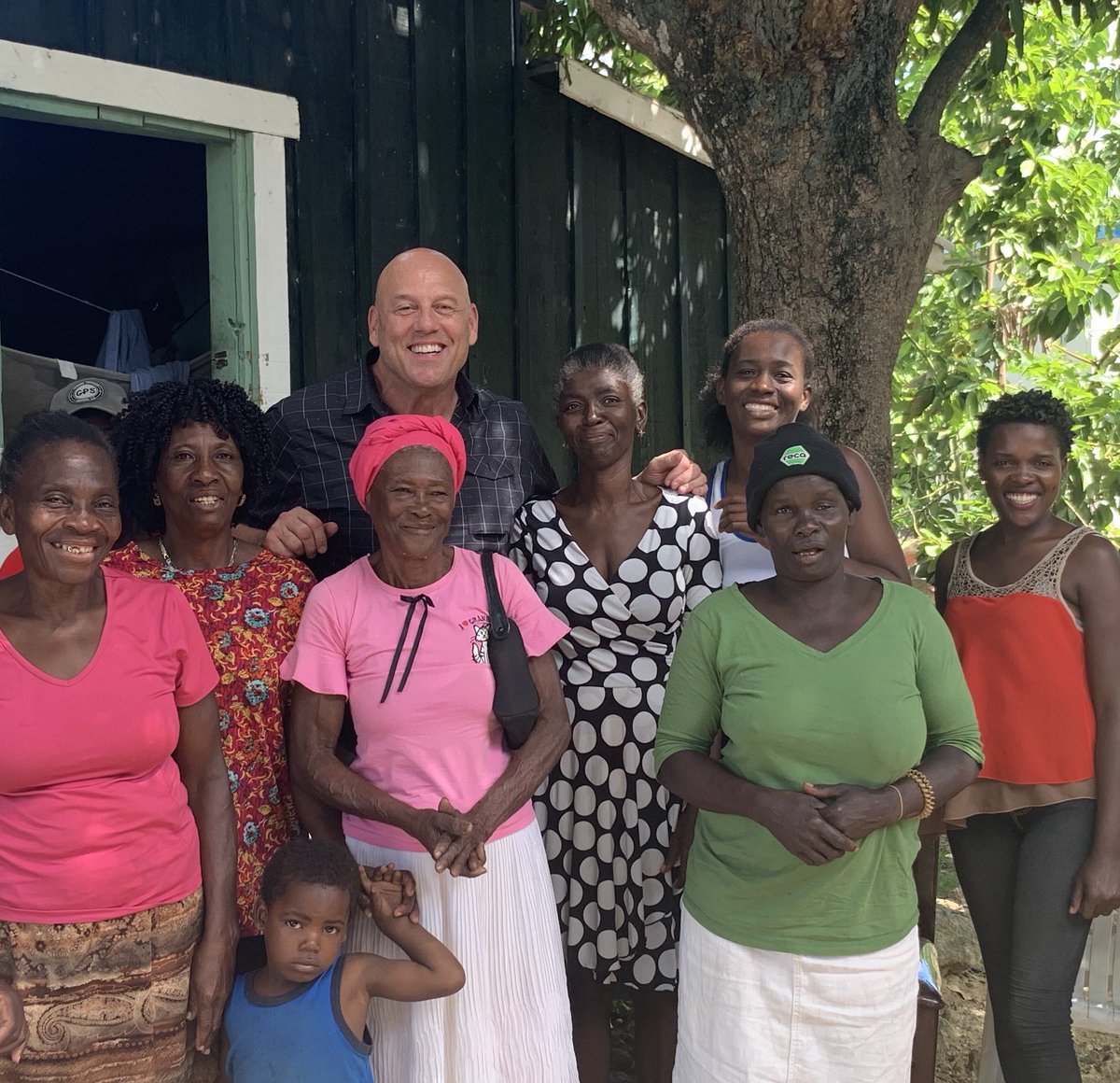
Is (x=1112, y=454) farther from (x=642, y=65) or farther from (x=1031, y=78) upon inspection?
(x=642, y=65)

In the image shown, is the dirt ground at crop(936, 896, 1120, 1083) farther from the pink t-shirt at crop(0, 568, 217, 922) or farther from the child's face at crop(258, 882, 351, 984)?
the pink t-shirt at crop(0, 568, 217, 922)

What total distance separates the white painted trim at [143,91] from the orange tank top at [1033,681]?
3.11 meters

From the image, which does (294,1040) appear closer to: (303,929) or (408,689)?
(303,929)

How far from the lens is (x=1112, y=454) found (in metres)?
5.69

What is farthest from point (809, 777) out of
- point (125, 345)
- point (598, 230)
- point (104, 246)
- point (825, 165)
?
point (104, 246)

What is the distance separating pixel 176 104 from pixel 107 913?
117 inches

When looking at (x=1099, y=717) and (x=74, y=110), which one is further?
(x=74, y=110)

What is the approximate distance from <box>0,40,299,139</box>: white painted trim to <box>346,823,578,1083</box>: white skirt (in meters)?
2.73

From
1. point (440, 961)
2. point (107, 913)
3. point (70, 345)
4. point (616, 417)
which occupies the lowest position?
point (440, 961)

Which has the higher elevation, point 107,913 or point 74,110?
point 74,110

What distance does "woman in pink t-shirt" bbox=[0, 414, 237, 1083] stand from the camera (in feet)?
6.81

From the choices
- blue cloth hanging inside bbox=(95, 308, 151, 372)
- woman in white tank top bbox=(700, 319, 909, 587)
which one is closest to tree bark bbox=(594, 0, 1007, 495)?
woman in white tank top bbox=(700, 319, 909, 587)

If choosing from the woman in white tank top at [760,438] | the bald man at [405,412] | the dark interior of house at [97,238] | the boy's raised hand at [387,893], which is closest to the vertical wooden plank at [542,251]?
the dark interior of house at [97,238]

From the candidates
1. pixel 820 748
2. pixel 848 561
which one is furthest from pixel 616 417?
pixel 820 748
